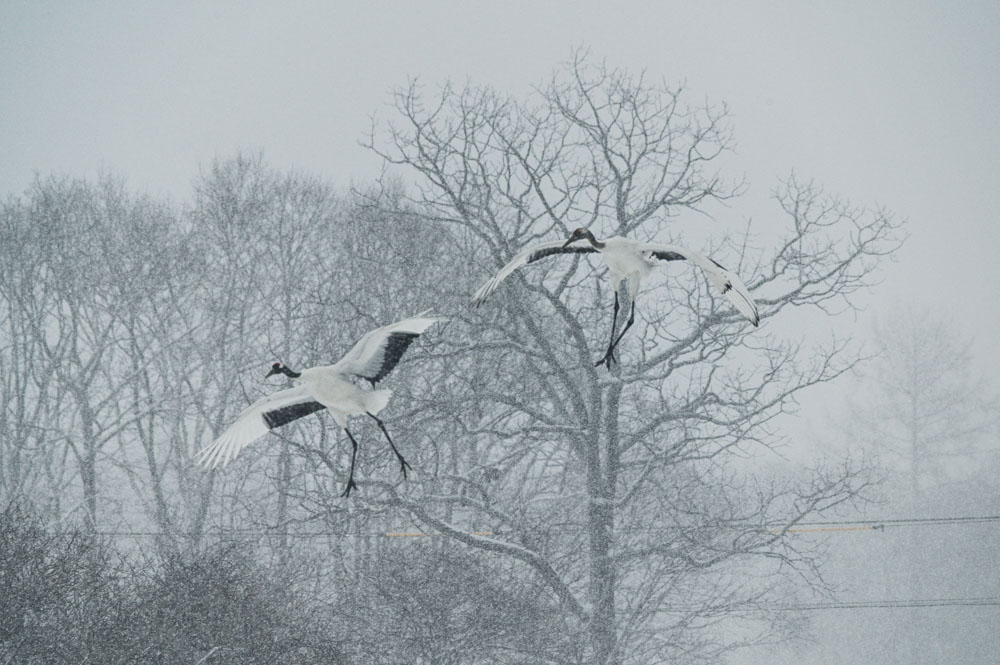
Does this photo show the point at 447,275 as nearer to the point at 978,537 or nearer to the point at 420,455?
the point at 420,455

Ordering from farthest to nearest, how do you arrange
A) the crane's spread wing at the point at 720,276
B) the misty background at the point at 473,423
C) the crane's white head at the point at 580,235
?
the misty background at the point at 473,423, the crane's spread wing at the point at 720,276, the crane's white head at the point at 580,235

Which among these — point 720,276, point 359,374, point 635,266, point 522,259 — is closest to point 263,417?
point 359,374

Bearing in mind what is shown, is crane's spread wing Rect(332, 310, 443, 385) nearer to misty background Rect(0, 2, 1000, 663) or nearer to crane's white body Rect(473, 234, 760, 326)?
crane's white body Rect(473, 234, 760, 326)

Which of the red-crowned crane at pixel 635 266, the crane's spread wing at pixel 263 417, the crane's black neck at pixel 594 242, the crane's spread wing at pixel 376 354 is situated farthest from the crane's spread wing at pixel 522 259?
the crane's spread wing at pixel 263 417

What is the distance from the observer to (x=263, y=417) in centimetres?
857

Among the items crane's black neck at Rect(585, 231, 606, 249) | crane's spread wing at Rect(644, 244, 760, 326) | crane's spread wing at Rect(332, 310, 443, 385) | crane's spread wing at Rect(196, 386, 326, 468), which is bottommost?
crane's spread wing at Rect(196, 386, 326, 468)

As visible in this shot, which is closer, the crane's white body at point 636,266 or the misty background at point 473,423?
the crane's white body at point 636,266

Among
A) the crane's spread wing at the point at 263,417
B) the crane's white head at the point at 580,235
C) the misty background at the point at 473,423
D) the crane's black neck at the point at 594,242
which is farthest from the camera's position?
the misty background at the point at 473,423

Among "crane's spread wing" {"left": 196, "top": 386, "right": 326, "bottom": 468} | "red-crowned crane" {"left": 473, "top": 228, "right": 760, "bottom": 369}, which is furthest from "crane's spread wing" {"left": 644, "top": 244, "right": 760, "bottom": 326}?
"crane's spread wing" {"left": 196, "top": 386, "right": 326, "bottom": 468}

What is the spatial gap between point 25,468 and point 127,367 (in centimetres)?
312

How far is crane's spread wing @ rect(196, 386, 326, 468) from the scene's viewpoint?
326 inches

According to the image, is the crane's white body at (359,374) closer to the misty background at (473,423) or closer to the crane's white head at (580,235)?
the crane's white head at (580,235)

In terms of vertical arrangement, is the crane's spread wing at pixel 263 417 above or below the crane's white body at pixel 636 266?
below

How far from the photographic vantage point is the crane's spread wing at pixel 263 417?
27.2ft
